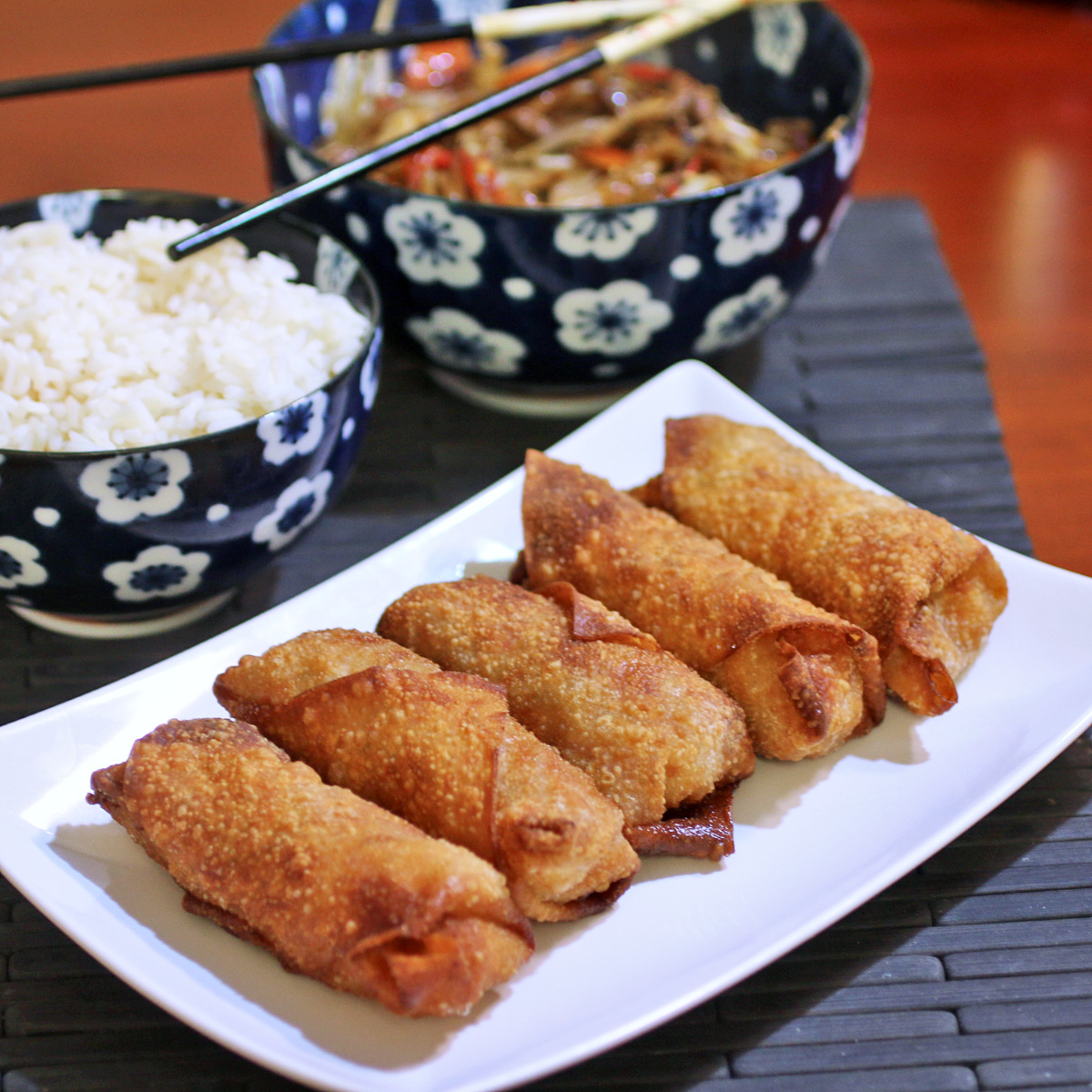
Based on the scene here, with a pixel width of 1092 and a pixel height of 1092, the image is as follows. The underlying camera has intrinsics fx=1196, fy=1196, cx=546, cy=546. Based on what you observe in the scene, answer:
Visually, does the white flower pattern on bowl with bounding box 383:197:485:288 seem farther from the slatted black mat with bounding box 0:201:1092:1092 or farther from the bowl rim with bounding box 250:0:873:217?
the slatted black mat with bounding box 0:201:1092:1092

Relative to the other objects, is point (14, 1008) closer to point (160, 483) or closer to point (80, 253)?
point (160, 483)

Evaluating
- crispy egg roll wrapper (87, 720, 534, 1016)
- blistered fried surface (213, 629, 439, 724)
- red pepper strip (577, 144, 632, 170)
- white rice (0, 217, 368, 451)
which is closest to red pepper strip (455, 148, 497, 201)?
red pepper strip (577, 144, 632, 170)

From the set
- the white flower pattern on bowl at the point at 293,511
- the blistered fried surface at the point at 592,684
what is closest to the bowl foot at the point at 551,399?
the white flower pattern on bowl at the point at 293,511

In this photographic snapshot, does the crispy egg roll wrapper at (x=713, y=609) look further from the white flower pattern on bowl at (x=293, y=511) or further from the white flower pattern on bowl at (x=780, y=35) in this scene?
the white flower pattern on bowl at (x=780, y=35)

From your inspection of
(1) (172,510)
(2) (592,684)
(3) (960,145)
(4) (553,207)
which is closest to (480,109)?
(4) (553,207)

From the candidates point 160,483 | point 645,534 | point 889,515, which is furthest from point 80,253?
point 889,515

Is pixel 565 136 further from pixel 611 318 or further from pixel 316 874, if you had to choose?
pixel 316 874

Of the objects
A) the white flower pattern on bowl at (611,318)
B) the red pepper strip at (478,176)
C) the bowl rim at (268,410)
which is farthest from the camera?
the red pepper strip at (478,176)
